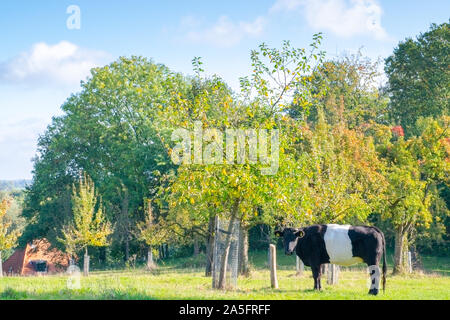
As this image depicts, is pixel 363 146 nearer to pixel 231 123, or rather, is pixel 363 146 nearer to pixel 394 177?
pixel 394 177

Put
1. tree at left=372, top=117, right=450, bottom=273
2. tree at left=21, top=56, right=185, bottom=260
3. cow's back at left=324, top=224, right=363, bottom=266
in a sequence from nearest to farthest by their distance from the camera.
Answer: cow's back at left=324, top=224, right=363, bottom=266, tree at left=372, top=117, right=450, bottom=273, tree at left=21, top=56, right=185, bottom=260

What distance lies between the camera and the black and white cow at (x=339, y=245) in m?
15.4

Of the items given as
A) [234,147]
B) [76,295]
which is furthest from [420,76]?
[76,295]

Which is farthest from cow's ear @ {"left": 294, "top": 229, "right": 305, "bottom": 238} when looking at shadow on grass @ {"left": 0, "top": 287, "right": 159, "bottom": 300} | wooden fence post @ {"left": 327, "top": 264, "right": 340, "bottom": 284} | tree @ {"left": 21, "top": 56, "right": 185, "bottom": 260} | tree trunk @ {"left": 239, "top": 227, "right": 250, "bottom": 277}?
tree @ {"left": 21, "top": 56, "right": 185, "bottom": 260}

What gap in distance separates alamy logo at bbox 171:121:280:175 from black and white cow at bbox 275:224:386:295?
2.48 metres

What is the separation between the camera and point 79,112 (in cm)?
4566

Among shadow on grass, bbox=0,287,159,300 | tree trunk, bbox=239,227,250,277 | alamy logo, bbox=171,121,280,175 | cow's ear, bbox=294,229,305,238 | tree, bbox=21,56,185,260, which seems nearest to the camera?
shadow on grass, bbox=0,287,159,300

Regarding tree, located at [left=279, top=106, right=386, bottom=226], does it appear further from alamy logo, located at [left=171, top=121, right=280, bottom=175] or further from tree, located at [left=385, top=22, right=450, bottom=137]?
tree, located at [left=385, top=22, right=450, bottom=137]

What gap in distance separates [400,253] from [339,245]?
47.0ft

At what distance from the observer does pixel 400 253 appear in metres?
28.6

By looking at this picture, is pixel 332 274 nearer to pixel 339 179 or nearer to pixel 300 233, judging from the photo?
pixel 300 233

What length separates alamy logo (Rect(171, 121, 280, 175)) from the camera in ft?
51.3

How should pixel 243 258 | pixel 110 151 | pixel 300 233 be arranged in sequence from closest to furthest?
pixel 300 233 → pixel 243 258 → pixel 110 151

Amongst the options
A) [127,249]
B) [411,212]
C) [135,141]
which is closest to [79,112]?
[135,141]
